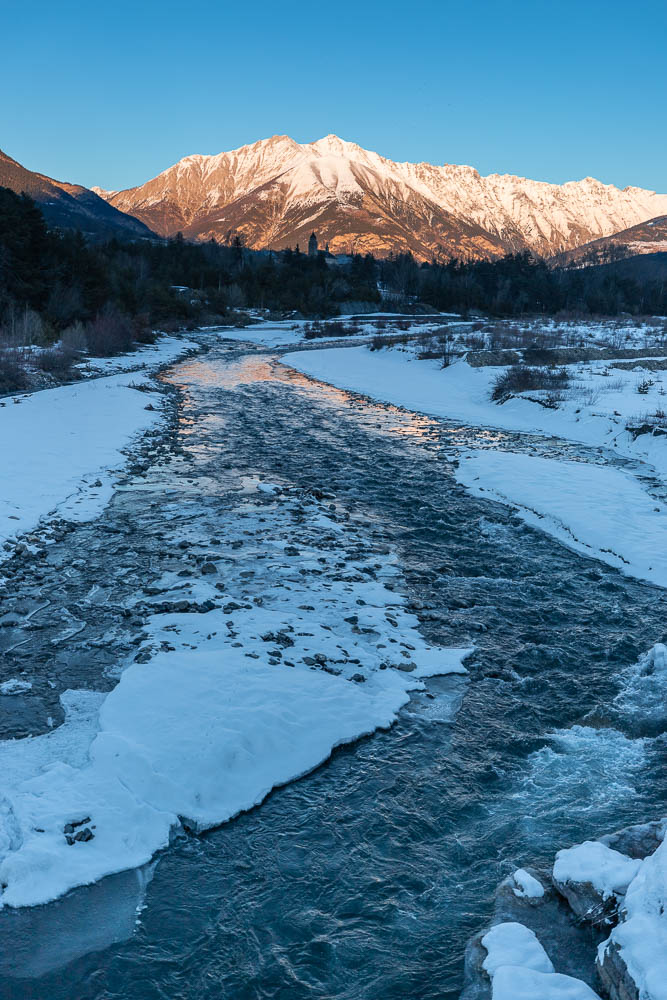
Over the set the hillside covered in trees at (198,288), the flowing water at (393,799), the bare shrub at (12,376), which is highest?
the hillside covered in trees at (198,288)

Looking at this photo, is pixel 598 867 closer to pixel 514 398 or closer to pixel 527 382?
pixel 514 398

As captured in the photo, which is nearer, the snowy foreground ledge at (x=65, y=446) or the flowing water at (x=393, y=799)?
the flowing water at (x=393, y=799)

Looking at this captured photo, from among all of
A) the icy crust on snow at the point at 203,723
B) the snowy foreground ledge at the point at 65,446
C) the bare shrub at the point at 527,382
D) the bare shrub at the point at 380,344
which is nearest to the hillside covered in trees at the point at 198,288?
the snowy foreground ledge at the point at 65,446

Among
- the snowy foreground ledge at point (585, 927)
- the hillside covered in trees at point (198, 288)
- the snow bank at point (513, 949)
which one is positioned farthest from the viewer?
the hillside covered in trees at point (198, 288)

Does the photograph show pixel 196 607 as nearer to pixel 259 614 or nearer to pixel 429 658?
pixel 259 614

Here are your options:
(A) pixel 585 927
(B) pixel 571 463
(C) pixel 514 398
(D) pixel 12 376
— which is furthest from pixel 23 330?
(A) pixel 585 927

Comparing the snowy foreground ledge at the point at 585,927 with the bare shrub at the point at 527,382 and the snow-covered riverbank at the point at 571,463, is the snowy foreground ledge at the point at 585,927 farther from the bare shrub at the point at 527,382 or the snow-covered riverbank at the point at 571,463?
the bare shrub at the point at 527,382

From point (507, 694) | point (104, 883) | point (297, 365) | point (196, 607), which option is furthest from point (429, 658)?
point (297, 365)

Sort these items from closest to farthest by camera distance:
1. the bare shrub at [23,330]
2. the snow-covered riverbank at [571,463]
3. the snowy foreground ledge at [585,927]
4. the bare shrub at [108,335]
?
the snowy foreground ledge at [585,927]
the snow-covered riverbank at [571,463]
the bare shrub at [23,330]
the bare shrub at [108,335]
